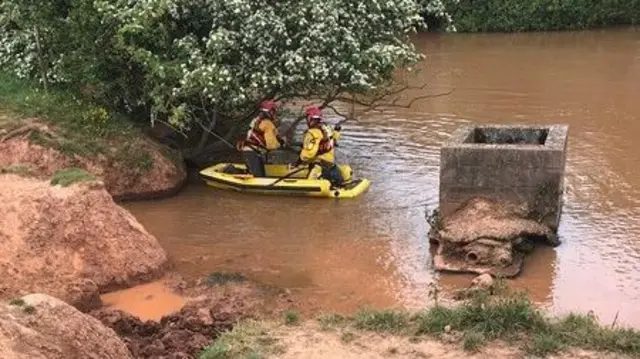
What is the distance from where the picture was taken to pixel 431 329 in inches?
285

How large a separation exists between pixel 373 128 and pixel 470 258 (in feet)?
24.2

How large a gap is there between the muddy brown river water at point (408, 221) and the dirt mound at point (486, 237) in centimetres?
18

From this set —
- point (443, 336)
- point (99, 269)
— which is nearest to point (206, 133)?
point (99, 269)

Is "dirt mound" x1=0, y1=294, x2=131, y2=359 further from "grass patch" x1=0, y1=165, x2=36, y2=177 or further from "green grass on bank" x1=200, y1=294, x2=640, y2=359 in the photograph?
"grass patch" x1=0, y1=165, x2=36, y2=177

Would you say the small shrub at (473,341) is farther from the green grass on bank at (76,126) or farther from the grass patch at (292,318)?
the green grass on bank at (76,126)

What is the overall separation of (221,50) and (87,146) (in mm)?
2618

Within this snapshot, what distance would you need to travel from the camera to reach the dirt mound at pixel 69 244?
8766 millimetres

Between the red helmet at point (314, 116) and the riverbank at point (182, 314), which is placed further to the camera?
the red helmet at point (314, 116)

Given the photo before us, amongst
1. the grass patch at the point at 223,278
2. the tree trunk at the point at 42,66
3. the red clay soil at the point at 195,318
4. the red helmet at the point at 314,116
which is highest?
the tree trunk at the point at 42,66

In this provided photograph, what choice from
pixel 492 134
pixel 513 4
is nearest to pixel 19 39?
pixel 492 134

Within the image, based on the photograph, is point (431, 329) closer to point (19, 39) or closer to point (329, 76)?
point (329, 76)

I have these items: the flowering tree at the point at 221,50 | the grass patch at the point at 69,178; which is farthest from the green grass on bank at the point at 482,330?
the flowering tree at the point at 221,50

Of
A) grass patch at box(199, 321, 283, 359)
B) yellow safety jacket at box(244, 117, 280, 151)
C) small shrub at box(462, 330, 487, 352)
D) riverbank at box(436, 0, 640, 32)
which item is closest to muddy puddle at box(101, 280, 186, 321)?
grass patch at box(199, 321, 283, 359)

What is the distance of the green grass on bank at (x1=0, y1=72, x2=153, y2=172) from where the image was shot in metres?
12.9
